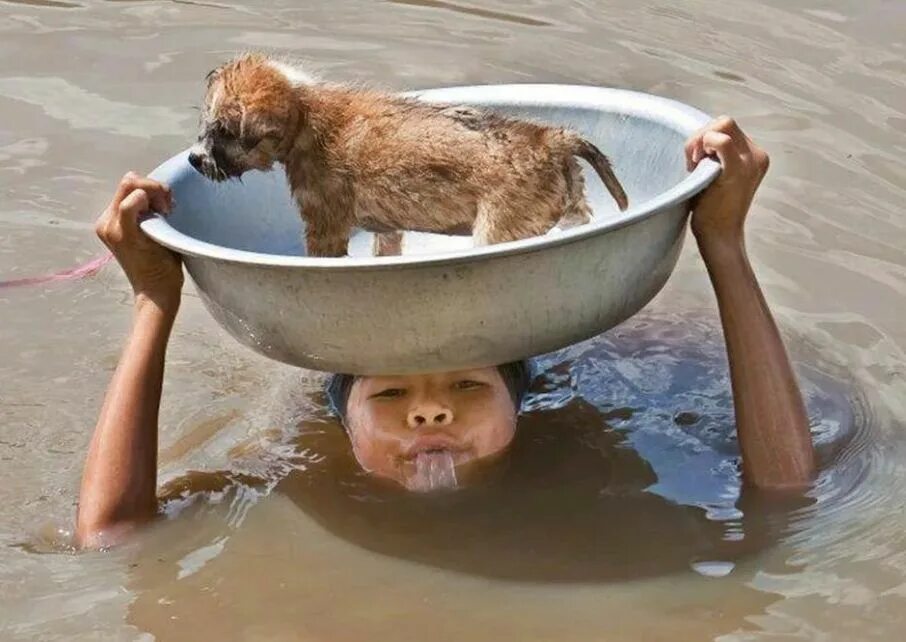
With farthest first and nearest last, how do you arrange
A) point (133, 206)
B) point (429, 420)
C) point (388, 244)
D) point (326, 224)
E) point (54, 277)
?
point (54, 277) < point (388, 244) < point (429, 420) < point (326, 224) < point (133, 206)

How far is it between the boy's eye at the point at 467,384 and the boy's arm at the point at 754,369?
55cm

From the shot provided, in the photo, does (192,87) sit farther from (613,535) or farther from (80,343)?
(613,535)

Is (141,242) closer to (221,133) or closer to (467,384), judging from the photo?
(221,133)

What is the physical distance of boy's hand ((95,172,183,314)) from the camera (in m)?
3.33

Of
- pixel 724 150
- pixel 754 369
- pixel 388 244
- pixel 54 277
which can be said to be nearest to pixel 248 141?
pixel 388 244

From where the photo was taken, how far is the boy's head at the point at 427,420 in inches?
140

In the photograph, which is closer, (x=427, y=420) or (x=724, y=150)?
(x=724, y=150)

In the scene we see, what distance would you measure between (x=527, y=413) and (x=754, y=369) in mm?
791

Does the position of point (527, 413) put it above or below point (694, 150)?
below

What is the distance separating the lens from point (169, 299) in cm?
358

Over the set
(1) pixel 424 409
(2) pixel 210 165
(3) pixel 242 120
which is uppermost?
(3) pixel 242 120

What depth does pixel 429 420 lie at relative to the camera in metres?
3.56

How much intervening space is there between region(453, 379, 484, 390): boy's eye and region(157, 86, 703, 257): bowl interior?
298mm

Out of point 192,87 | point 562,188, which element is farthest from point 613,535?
point 192,87
